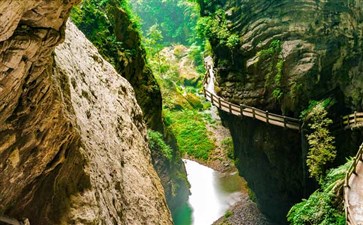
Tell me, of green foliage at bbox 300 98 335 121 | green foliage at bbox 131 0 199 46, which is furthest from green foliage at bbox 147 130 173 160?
green foliage at bbox 131 0 199 46

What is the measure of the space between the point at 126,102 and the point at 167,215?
10.8 feet

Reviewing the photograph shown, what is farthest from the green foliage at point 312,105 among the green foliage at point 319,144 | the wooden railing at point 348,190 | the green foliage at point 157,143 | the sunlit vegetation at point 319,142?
the green foliage at point 157,143

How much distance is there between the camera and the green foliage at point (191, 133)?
1282 inches

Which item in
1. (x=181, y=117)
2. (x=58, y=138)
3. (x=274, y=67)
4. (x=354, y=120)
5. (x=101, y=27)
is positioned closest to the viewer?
(x=58, y=138)

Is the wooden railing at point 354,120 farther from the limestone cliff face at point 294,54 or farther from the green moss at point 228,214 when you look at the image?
the green moss at point 228,214

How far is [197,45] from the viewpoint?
140ft

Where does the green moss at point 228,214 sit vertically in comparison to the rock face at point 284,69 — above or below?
below

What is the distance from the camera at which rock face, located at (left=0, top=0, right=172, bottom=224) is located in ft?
14.5

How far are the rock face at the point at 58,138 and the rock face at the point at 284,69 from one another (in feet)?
38.3

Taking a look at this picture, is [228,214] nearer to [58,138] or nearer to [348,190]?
[348,190]

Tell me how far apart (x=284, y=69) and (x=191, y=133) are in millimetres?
15049

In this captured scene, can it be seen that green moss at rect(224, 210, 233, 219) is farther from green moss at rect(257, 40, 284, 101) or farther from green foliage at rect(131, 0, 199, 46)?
green foliage at rect(131, 0, 199, 46)

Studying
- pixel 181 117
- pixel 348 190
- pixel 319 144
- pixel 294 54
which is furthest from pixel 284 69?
pixel 181 117

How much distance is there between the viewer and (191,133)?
33.9m
